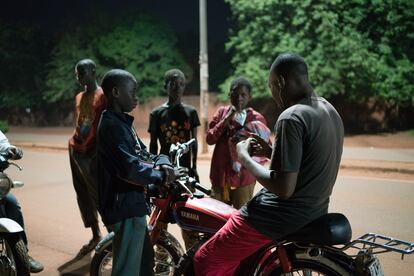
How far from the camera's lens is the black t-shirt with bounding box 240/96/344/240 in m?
2.28

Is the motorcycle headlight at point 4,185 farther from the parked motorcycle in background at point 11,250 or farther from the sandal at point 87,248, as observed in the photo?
the sandal at point 87,248

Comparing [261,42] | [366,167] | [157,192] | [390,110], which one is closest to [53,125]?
[261,42]

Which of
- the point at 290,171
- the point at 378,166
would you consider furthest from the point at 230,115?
the point at 378,166

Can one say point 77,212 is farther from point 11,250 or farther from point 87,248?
point 11,250

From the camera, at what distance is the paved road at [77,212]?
505 centimetres

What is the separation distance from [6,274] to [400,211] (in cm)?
526

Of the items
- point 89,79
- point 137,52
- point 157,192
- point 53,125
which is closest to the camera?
point 157,192

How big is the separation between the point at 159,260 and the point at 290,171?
173 cm

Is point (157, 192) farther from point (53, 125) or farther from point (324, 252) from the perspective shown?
point (53, 125)

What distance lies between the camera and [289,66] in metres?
2.41

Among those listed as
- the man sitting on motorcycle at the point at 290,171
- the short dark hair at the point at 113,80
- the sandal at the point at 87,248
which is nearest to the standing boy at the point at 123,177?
the short dark hair at the point at 113,80

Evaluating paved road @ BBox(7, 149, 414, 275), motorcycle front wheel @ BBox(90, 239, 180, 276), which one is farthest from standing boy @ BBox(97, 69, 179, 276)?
paved road @ BBox(7, 149, 414, 275)

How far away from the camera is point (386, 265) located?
14.7 ft

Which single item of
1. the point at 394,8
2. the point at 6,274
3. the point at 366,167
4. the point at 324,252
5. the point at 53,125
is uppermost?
the point at 394,8
